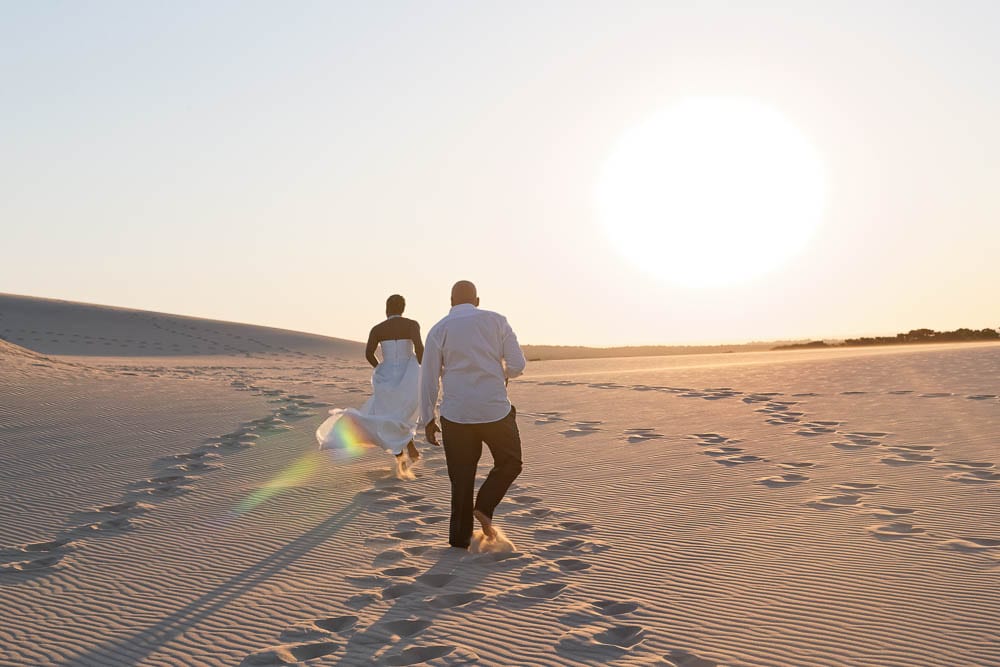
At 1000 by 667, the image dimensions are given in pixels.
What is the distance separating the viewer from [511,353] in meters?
6.08

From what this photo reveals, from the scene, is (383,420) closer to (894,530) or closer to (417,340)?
(417,340)

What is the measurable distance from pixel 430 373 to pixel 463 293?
609 millimetres

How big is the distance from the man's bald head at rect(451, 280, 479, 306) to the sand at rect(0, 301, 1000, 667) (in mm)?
1704

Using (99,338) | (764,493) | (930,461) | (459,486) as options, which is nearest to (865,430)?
(930,461)

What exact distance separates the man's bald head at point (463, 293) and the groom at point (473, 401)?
0.31 feet

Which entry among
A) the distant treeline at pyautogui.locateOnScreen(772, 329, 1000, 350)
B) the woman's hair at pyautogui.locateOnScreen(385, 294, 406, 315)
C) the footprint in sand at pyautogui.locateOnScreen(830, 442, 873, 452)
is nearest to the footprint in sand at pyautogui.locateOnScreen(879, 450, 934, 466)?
the footprint in sand at pyautogui.locateOnScreen(830, 442, 873, 452)

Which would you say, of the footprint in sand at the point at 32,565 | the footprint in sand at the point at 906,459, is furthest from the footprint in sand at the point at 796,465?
the footprint in sand at the point at 32,565

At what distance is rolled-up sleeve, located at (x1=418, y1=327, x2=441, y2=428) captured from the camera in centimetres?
611

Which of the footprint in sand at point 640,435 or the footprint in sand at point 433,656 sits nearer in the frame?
the footprint in sand at point 433,656

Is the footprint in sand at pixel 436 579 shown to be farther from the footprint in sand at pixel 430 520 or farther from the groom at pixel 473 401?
the footprint in sand at pixel 430 520

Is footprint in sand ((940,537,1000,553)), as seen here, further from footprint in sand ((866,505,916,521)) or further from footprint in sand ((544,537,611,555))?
footprint in sand ((544,537,611,555))

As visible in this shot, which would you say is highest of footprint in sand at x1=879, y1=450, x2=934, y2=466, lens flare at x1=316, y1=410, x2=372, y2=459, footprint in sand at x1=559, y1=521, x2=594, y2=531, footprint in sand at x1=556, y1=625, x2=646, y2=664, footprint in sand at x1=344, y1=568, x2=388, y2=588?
lens flare at x1=316, y1=410, x2=372, y2=459

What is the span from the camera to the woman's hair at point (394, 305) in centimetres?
902

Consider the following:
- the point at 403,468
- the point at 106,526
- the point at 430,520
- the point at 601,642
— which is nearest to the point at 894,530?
the point at 601,642
